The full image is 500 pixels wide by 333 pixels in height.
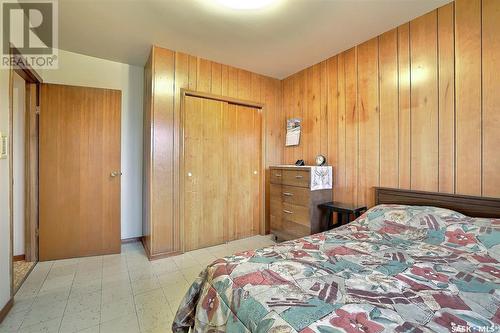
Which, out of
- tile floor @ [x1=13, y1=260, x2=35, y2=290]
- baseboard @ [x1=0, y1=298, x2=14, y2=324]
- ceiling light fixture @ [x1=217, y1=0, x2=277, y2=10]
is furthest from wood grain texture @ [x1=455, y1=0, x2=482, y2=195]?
tile floor @ [x1=13, y1=260, x2=35, y2=290]

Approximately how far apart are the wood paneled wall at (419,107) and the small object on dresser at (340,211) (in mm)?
175

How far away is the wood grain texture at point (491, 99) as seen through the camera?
1736 mm

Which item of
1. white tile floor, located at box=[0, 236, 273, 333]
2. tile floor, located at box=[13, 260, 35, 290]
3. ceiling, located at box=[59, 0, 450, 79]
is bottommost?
white tile floor, located at box=[0, 236, 273, 333]

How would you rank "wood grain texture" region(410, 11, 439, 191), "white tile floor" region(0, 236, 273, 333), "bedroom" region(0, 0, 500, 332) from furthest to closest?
"wood grain texture" region(410, 11, 439, 191)
"white tile floor" region(0, 236, 273, 333)
"bedroom" region(0, 0, 500, 332)

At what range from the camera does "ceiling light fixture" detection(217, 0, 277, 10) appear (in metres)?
1.93

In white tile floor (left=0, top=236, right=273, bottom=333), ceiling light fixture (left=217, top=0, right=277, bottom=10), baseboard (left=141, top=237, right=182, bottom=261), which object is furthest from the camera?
baseboard (left=141, top=237, right=182, bottom=261)


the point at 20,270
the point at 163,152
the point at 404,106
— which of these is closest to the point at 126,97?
the point at 163,152

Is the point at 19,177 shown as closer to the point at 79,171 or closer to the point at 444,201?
the point at 79,171

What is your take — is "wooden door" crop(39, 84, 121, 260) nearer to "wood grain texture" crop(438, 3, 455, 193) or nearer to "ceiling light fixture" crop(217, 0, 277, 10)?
"ceiling light fixture" crop(217, 0, 277, 10)

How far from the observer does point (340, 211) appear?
8.18 ft

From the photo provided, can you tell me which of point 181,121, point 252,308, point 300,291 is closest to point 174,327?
point 252,308

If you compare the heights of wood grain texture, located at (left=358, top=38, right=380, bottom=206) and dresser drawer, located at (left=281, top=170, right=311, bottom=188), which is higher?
wood grain texture, located at (left=358, top=38, right=380, bottom=206)

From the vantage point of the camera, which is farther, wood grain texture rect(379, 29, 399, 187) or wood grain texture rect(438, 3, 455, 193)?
wood grain texture rect(379, 29, 399, 187)

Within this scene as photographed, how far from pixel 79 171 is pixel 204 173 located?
1.44 m
